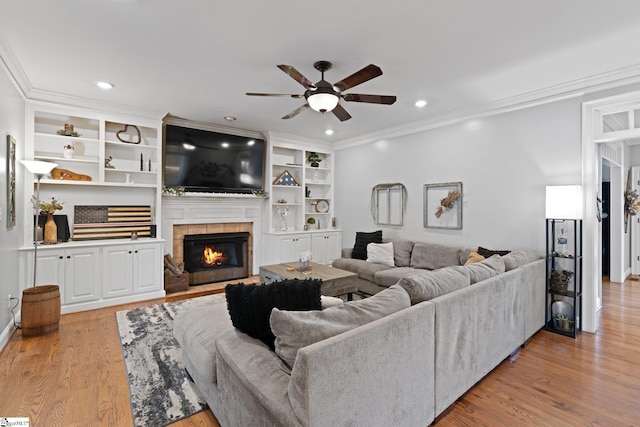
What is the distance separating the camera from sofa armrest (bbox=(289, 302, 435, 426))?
1269 mm

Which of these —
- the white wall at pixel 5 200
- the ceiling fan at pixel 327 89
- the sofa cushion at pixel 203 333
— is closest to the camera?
the sofa cushion at pixel 203 333

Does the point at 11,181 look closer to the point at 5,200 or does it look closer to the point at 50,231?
the point at 5,200

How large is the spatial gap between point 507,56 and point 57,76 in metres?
4.47

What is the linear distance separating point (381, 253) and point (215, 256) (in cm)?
290

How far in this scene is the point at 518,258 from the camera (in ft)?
10.5

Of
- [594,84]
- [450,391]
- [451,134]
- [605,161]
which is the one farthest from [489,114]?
[450,391]

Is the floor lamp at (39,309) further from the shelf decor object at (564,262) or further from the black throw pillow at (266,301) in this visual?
the shelf decor object at (564,262)

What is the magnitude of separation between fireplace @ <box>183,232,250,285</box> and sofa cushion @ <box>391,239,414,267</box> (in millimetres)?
2739

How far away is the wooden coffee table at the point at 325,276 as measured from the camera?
3592mm

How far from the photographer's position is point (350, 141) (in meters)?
6.28

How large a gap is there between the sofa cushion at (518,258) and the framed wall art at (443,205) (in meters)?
1.15

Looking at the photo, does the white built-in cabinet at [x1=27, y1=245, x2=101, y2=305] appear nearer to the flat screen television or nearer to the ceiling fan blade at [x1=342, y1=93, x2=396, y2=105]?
the flat screen television

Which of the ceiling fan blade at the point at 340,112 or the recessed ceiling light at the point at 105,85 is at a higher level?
the recessed ceiling light at the point at 105,85

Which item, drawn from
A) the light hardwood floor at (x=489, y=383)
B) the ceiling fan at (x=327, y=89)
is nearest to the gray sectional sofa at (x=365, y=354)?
the light hardwood floor at (x=489, y=383)
